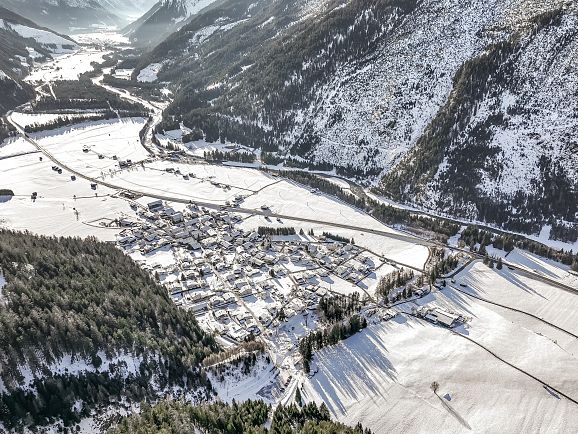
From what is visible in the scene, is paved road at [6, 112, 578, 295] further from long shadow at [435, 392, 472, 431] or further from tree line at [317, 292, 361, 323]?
long shadow at [435, 392, 472, 431]

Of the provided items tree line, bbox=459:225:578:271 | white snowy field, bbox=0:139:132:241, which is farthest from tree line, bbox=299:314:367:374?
white snowy field, bbox=0:139:132:241

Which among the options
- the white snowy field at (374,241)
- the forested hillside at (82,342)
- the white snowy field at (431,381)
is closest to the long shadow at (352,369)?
the white snowy field at (431,381)

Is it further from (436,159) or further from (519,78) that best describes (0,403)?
(519,78)

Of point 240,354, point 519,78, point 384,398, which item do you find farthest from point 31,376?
point 519,78

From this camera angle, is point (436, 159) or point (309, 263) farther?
point (436, 159)

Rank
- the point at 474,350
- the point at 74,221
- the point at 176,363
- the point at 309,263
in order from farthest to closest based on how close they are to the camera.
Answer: the point at 74,221 < the point at 309,263 < the point at 474,350 < the point at 176,363

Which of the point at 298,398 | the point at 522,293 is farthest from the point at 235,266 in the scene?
the point at 522,293

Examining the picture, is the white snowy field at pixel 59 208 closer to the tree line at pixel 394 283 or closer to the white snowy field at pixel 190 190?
the white snowy field at pixel 190 190

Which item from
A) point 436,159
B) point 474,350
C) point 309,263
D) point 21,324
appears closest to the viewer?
point 21,324
